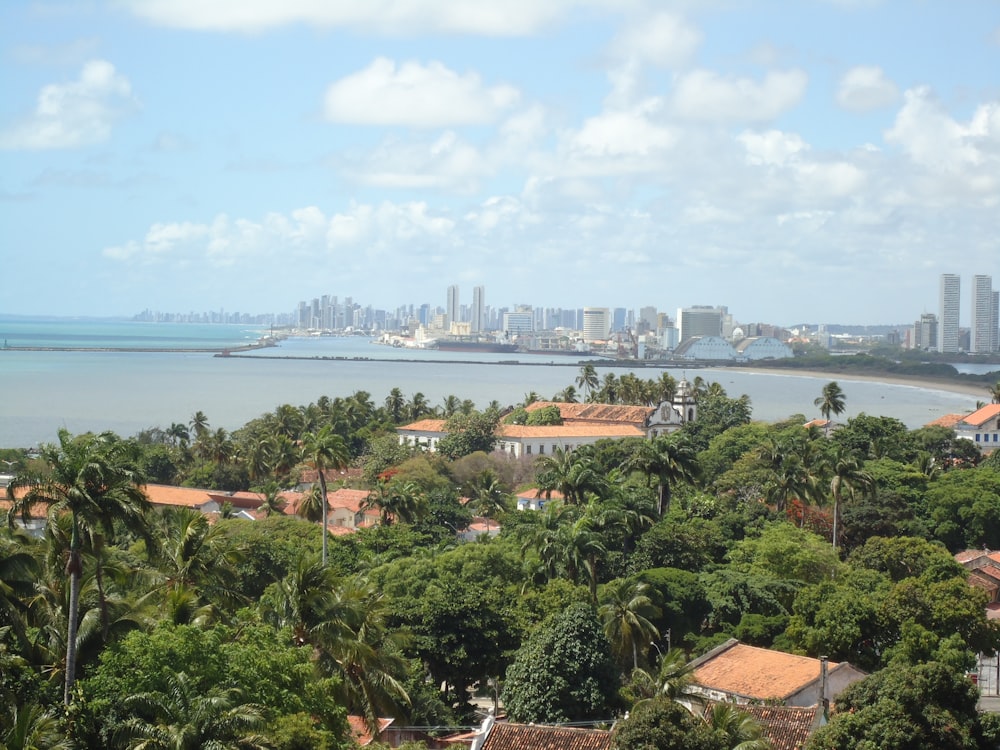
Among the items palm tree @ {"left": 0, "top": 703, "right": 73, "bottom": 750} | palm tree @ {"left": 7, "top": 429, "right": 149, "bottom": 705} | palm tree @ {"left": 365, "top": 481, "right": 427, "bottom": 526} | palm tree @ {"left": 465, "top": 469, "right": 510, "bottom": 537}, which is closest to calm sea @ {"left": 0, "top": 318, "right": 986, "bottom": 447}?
palm tree @ {"left": 465, "top": 469, "right": 510, "bottom": 537}

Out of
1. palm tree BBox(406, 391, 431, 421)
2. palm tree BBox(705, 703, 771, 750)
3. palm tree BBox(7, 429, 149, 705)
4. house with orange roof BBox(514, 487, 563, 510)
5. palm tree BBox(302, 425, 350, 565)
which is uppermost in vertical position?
palm tree BBox(7, 429, 149, 705)

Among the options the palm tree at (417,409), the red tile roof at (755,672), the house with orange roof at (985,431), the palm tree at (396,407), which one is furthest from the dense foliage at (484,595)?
the palm tree at (417,409)

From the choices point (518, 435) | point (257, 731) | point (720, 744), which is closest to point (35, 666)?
point (257, 731)

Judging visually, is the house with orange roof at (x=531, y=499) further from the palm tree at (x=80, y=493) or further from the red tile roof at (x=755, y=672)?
the palm tree at (x=80, y=493)

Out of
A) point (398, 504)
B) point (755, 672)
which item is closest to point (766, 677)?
point (755, 672)

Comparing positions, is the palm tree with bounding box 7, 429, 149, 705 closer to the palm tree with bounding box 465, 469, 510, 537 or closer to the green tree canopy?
the green tree canopy
